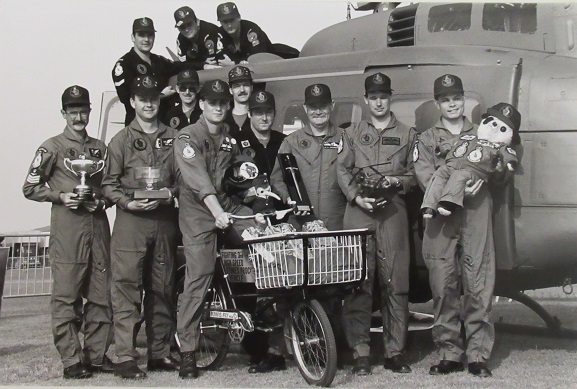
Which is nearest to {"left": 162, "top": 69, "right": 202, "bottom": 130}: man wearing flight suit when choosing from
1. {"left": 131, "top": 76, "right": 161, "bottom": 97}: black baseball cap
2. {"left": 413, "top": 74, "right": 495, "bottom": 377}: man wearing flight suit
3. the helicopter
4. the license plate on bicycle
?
A: the helicopter

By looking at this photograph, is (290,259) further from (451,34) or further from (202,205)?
(451,34)

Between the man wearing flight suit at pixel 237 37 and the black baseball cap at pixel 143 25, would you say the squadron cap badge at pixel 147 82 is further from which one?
the man wearing flight suit at pixel 237 37

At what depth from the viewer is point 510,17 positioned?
22.1ft

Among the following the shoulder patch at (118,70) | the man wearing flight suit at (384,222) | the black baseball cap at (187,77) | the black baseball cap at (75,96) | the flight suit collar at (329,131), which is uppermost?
the shoulder patch at (118,70)

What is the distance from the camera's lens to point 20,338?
8.30 metres

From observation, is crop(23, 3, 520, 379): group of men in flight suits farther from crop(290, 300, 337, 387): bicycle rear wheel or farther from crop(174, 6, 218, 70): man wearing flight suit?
crop(174, 6, 218, 70): man wearing flight suit

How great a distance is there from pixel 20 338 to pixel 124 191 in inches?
124

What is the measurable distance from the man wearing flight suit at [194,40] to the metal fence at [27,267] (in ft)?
16.4

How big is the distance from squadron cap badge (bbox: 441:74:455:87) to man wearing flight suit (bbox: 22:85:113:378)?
8.23 feet

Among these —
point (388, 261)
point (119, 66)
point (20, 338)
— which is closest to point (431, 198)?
point (388, 261)

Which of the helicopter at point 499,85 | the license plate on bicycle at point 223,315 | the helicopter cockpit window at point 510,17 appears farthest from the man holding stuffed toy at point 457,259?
the license plate on bicycle at point 223,315

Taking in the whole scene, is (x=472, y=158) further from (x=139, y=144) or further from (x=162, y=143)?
(x=139, y=144)

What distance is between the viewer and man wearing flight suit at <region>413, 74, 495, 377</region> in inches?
219

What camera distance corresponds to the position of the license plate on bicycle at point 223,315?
18.8 ft
